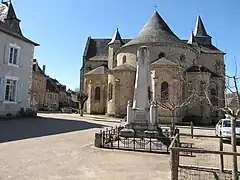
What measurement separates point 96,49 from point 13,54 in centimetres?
2919

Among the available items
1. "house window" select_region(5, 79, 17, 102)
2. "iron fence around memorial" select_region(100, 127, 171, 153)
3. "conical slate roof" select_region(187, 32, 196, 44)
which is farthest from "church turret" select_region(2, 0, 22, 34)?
"conical slate roof" select_region(187, 32, 196, 44)

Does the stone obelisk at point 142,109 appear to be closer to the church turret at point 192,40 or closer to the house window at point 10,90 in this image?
the house window at point 10,90

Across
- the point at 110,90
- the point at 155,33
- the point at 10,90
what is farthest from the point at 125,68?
the point at 10,90

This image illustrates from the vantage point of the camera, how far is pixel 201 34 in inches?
1769

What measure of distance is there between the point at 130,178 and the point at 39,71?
49.3 m

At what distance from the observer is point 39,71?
51656mm

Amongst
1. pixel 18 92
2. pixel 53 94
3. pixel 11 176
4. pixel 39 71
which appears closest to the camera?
pixel 11 176

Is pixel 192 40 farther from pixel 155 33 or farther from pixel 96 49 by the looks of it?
pixel 96 49

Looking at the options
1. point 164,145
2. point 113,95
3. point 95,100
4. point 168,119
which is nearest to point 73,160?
point 164,145

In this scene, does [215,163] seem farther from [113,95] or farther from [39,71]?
[39,71]

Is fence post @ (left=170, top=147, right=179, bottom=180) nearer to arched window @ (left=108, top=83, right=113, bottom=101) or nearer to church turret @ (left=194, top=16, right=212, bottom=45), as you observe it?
arched window @ (left=108, top=83, right=113, bottom=101)

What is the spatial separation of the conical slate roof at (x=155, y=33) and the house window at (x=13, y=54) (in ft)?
53.0

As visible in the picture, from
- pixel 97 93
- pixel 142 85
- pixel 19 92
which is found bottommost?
pixel 142 85

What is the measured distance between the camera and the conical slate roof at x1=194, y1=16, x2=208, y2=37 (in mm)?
45062
